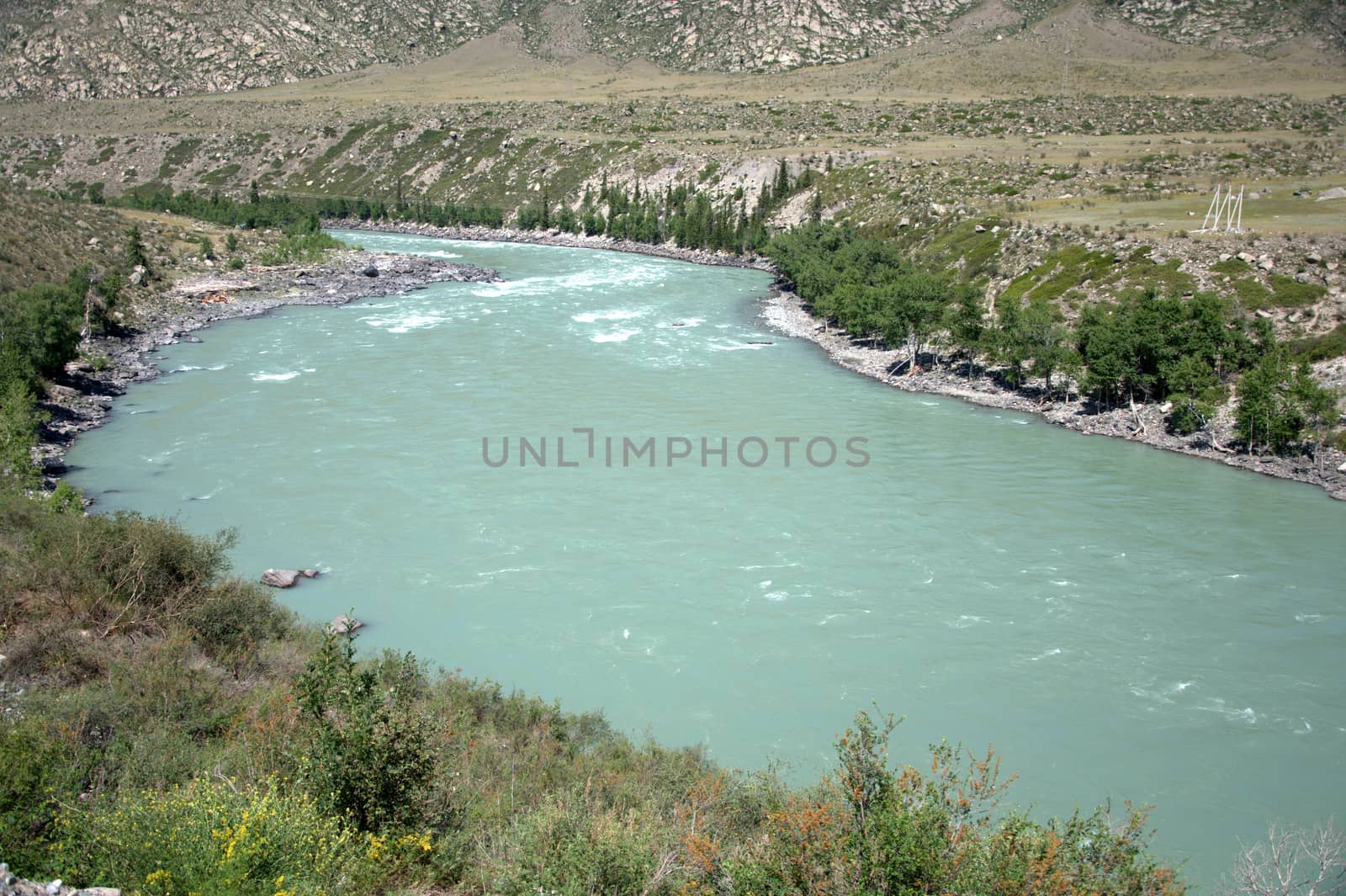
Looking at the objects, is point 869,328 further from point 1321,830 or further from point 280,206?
point 280,206

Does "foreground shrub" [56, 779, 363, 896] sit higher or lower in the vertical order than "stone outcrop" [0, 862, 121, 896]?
lower

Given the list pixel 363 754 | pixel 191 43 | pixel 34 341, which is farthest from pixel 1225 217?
pixel 191 43

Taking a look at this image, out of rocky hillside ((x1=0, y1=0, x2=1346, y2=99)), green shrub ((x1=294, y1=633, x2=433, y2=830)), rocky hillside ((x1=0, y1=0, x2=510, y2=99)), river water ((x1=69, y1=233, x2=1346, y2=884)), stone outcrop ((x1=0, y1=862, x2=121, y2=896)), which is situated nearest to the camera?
stone outcrop ((x1=0, y1=862, x2=121, y2=896))

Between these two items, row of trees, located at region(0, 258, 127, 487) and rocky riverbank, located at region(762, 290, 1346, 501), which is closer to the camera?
row of trees, located at region(0, 258, 127, 487)

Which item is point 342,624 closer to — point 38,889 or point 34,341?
point 38,889

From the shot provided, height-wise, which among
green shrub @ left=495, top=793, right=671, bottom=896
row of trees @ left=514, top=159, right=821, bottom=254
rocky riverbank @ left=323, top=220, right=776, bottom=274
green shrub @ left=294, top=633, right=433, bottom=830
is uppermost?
row of trees @ left=514, top=159, right=821, bottom=254

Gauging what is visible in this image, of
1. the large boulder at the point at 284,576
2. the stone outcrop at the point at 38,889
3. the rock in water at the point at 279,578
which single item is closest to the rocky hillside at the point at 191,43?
the large boulder at the point at 284,576

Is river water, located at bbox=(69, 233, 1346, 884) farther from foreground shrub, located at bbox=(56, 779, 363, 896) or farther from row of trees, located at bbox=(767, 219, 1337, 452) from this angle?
foreground shrub, located at bbox=(56, 779, 363, 896)

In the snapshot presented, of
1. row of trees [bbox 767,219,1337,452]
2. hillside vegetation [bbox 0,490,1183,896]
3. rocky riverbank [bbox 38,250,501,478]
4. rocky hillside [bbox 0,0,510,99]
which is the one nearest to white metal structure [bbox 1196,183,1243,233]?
row of trees [bbox 767,219,1337,452]
